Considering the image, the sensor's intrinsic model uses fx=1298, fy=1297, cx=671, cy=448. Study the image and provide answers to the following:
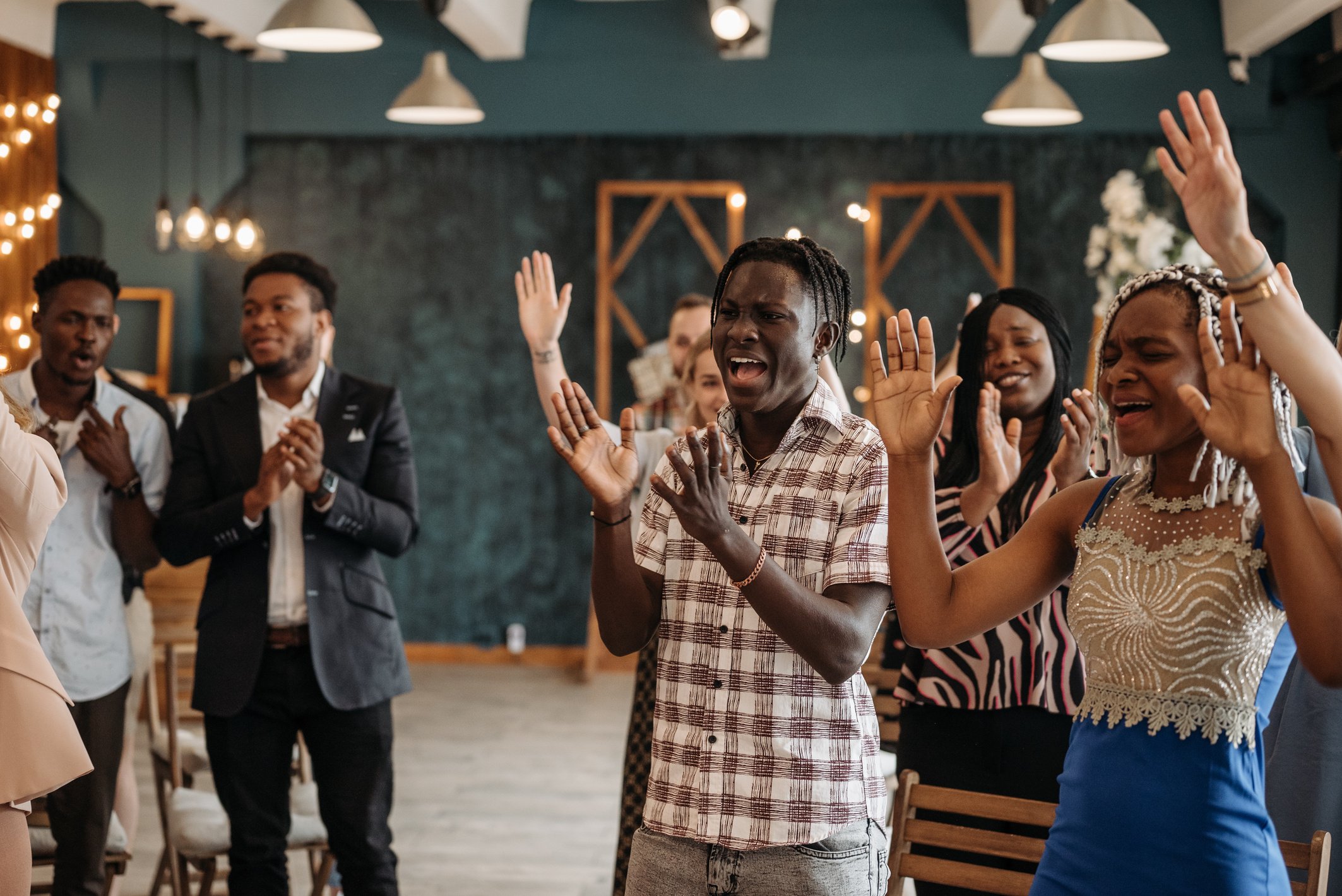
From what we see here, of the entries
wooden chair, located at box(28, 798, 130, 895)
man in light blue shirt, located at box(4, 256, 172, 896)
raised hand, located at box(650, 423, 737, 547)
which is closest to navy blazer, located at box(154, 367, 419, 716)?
man in light blue shirt, located at box(4, 256, 172, 896)

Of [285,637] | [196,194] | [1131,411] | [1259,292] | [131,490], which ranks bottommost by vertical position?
[285,637]

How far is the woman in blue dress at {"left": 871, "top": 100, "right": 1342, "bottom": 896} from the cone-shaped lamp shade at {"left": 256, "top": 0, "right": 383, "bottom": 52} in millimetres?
3490

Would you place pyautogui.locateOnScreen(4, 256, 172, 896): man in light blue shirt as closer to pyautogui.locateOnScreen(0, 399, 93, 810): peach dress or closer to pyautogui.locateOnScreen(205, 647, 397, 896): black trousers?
pyautogui.locateOnScreen(205, 647, 397, 896): black trousers

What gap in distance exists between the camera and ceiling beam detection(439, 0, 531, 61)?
6688mm

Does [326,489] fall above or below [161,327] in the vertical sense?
below

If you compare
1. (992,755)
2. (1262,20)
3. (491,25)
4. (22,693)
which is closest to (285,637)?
(22,693)

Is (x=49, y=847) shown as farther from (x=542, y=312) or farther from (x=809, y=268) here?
(x=809, y=268)

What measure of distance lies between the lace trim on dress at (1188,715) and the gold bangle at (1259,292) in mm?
430

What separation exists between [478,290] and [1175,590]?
6.67 meters

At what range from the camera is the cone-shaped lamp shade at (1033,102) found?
228 inches

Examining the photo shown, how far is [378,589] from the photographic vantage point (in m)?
3.00

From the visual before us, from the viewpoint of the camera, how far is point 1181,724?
Answer: 1.41 meters

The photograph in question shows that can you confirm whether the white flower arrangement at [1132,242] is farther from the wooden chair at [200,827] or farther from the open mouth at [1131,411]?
the open mouth at [1131,411]

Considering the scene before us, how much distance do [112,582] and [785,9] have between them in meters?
5.70
